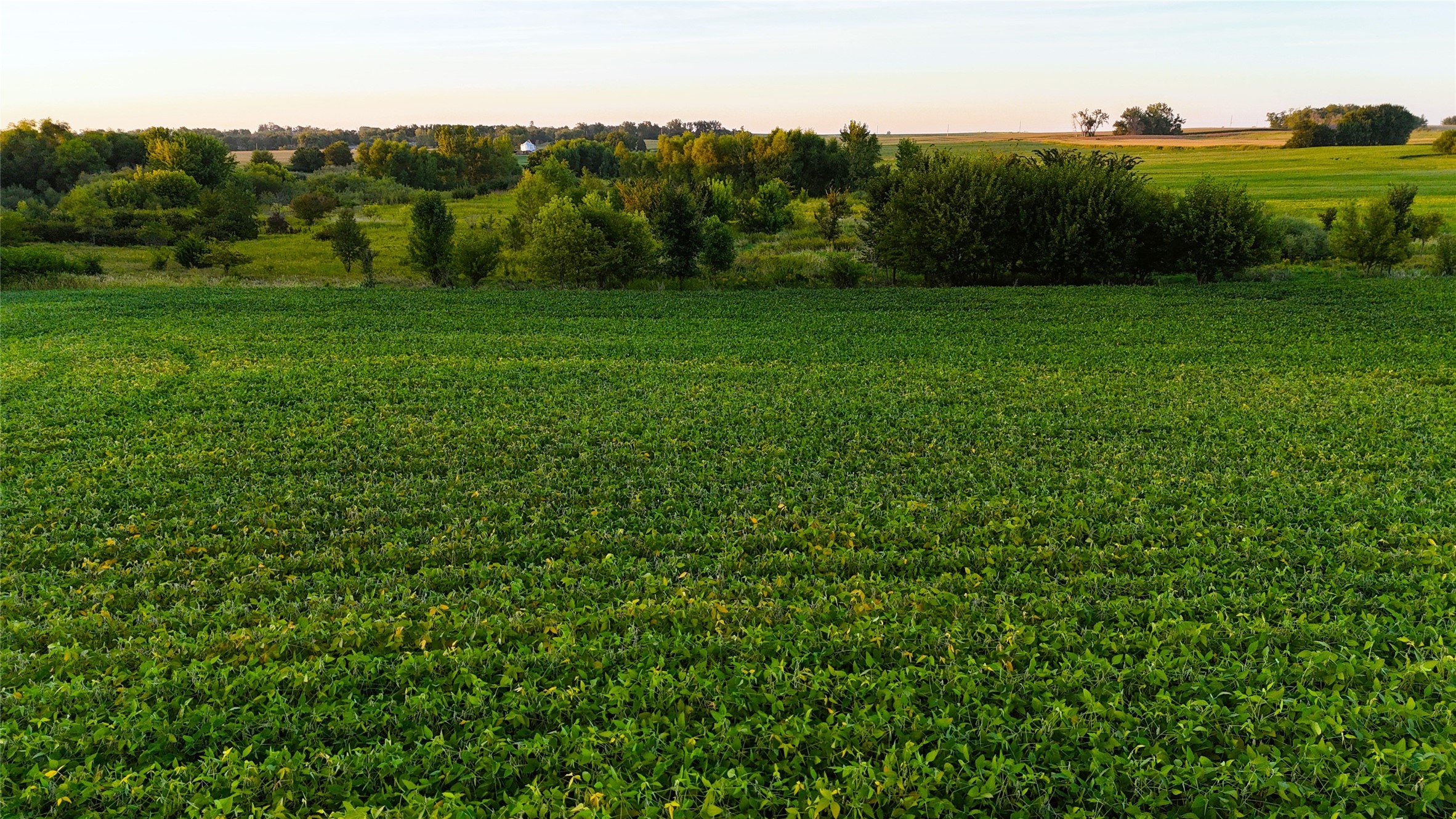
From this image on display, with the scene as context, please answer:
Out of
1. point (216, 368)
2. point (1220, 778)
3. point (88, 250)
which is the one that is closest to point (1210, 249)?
point (1220, 778)

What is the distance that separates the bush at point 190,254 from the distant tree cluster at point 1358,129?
142050 mm

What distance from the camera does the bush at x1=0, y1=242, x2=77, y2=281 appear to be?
4153 cm

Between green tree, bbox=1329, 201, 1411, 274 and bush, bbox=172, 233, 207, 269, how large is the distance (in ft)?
238

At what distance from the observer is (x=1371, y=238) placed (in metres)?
41.0

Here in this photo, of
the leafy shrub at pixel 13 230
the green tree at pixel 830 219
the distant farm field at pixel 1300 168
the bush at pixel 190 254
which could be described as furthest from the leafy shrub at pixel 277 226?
the distant farm field at pixel 1300 168

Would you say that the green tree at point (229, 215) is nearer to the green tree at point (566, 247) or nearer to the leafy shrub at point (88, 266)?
the leafy shrub at point (88, 266)

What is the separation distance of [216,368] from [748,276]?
29.0 meters

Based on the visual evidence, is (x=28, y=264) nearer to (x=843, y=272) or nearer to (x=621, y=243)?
(x=621, y=243)

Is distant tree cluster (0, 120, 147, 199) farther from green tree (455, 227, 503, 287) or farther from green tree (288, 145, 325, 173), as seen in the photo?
green tree (455, 227, 503, 287)

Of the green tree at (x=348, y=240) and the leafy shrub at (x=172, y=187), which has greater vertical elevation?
the leafy shrub at (x=172, y=187)

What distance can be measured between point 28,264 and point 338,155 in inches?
4466

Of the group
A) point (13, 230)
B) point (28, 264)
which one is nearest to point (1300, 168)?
point (28, 264)

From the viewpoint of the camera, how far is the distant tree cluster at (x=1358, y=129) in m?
116

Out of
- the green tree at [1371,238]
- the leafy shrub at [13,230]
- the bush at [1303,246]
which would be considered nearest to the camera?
the green tree at [1371,238]
